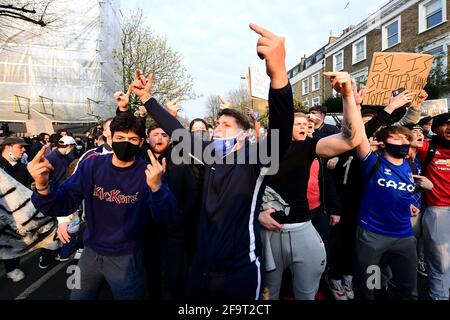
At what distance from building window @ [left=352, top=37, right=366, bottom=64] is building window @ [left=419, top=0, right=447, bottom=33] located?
6.08m

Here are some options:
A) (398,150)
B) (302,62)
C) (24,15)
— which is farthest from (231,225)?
(302,62)

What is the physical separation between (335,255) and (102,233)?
98.6 inches

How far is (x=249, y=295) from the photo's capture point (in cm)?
179

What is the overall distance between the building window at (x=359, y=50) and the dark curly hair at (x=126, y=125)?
24.8m

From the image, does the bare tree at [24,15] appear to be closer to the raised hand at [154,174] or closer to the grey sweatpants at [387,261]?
the raised hand at [154,174]

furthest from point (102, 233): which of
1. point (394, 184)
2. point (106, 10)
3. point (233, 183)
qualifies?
point (106, 10)

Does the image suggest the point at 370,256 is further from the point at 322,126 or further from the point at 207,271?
the point at 322,126

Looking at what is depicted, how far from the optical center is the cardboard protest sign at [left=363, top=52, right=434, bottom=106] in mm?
3816

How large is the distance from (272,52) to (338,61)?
29.3 m

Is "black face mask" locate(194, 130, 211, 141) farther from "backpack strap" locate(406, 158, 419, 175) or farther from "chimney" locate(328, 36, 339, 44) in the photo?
"chimney" locate(328, 36, 339, 44)

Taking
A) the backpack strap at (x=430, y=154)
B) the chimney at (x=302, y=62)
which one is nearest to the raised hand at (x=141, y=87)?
the backpack strap at (x=430, y=154)

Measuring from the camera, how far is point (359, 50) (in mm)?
24109

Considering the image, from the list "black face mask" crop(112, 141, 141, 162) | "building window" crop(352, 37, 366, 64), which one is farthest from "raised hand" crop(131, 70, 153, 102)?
"building window" crop(352, 37, 366, 64)

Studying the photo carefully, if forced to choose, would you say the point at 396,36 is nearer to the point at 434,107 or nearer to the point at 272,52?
the point at 434,107
